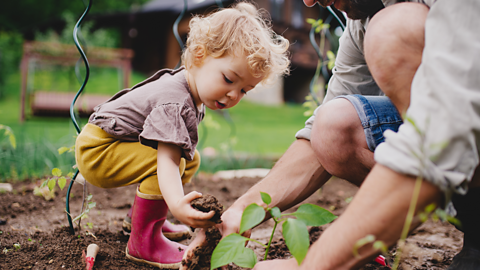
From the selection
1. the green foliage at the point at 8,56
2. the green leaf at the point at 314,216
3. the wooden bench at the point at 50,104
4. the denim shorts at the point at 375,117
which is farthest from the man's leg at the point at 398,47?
the green foliage at the point at 8,56

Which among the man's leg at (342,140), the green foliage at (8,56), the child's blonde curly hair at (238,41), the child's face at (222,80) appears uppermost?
the child's blonde curly hair at (238,41)

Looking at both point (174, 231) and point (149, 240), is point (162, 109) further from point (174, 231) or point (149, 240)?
point (174, 231)

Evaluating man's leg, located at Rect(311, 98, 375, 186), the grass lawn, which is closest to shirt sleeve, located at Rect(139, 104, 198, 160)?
man's leg, located at Rect(311, 98, 375, 186)

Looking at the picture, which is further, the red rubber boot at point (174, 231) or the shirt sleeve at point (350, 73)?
the red rubber boot at point (174, 231)

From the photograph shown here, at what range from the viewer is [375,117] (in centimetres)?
109

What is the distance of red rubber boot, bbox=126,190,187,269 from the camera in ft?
4.14

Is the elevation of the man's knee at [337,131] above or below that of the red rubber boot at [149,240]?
above

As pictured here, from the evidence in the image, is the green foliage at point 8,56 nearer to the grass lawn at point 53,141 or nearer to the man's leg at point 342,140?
the grass lawn at point 53,141

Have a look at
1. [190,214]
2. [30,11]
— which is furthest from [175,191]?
[30,11]

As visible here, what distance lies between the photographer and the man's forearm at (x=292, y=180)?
1.20 meters

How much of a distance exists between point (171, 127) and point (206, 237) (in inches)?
14.3

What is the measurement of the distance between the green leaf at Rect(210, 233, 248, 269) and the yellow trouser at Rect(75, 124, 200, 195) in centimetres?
45

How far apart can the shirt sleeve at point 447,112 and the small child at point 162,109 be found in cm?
63

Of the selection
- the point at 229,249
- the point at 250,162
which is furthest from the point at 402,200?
the point at 250,162
